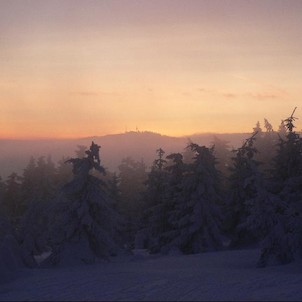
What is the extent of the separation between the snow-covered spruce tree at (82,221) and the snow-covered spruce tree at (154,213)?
38.4 feet

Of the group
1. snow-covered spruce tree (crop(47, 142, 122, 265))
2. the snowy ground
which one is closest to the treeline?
snow-covered spruce tree (crop(47, 142, 122, 265))

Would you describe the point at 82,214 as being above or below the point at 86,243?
above

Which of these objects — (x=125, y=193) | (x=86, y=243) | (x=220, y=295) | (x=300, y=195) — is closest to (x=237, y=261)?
(x=300, y=195)

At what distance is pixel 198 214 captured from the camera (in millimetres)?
36281

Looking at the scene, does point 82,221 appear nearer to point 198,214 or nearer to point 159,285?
point 159,285

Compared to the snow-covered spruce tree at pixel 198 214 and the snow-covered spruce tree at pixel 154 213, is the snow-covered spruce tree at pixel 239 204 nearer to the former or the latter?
the snow-covered spruce tree at pixel 198 214

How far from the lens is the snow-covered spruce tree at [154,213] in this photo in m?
40.7

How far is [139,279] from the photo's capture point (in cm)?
1964

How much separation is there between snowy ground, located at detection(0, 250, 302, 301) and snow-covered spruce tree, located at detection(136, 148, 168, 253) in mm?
17161

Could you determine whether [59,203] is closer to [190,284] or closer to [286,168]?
[190,284]

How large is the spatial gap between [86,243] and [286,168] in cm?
1988

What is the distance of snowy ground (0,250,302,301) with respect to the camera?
16.3 m

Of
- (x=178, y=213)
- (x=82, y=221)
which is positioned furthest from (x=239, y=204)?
(x=82, y=221)

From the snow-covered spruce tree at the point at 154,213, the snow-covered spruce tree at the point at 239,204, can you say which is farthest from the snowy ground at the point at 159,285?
the snow-covered spruce tree at the point at 154,213
